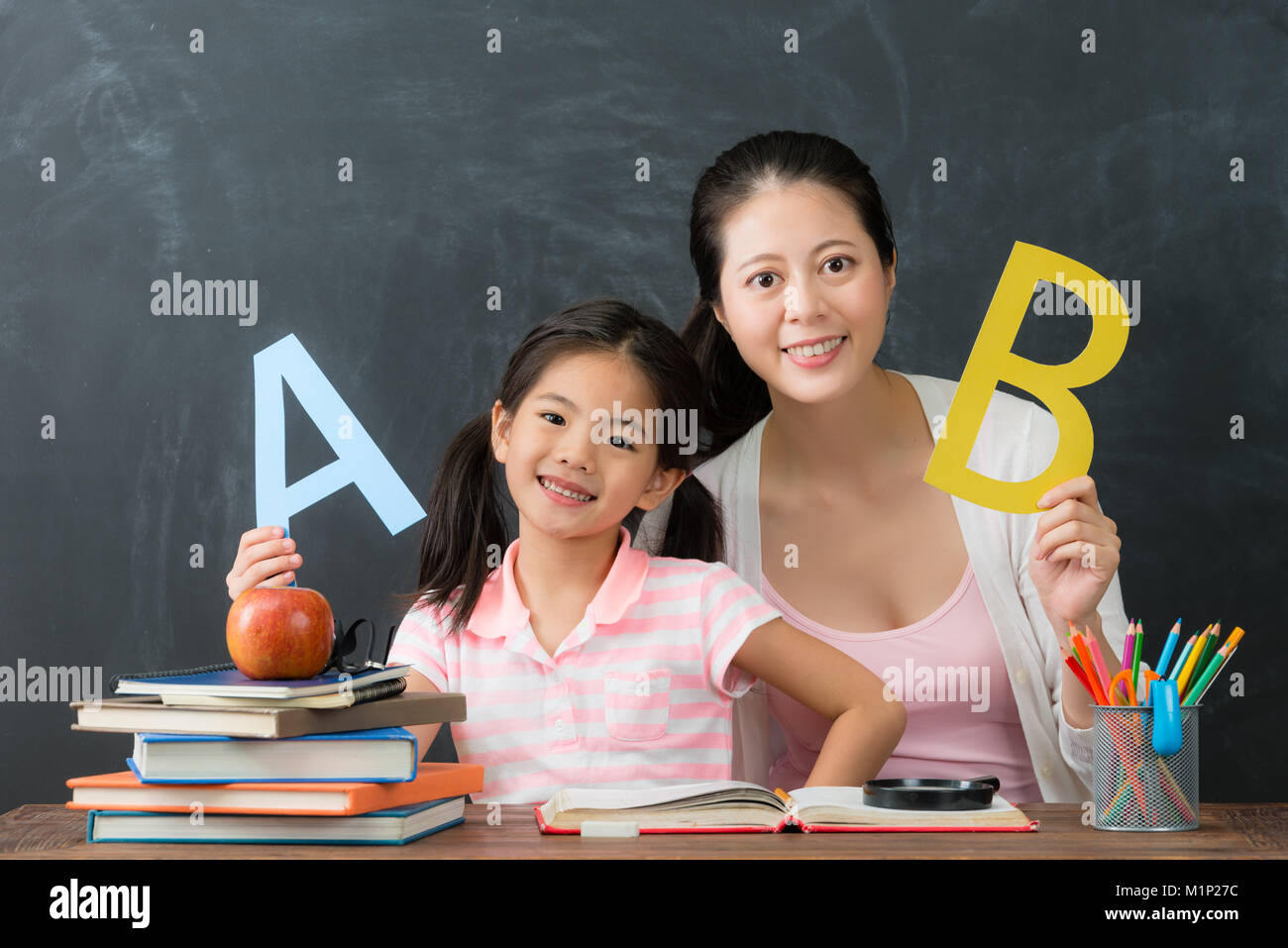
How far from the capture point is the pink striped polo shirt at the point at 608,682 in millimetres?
1724

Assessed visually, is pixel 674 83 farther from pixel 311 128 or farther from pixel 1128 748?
pixel 1128 748

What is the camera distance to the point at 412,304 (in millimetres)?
2648

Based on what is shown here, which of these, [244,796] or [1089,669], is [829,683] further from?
[244,796]

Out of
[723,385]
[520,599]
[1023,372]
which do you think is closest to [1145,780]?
[1023,372]

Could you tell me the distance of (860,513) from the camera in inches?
85.6

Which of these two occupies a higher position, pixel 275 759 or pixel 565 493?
pixel 565 493

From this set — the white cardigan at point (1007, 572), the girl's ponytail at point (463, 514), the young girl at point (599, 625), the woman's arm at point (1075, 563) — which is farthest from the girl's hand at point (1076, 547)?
the girl's ponytail at point (463, 514)

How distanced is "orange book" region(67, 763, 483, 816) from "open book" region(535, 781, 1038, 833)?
167 millimetres

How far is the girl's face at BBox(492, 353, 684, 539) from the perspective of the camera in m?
1.72

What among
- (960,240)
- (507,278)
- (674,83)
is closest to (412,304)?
(507,278)

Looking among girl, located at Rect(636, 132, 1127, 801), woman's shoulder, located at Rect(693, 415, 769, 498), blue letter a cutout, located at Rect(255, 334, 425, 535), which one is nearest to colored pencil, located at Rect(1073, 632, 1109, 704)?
girl, located at Rect(636, 132, 1127, 801)

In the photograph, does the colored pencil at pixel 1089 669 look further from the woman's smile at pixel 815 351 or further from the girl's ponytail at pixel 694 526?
the girl's ponytail at pixel 694 526

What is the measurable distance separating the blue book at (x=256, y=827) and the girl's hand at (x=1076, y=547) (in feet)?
3.07

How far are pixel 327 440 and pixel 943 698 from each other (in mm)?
1344
